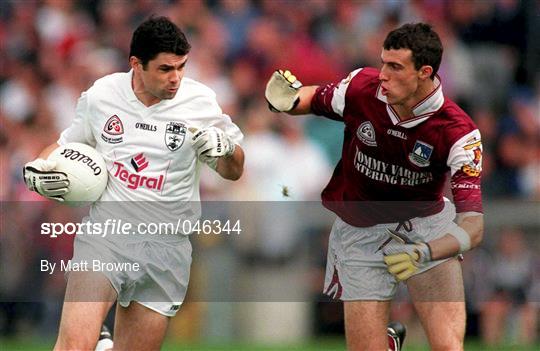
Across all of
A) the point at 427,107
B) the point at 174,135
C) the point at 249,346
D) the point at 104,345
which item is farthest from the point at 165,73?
the point at 249,346

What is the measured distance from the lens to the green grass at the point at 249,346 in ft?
41.2

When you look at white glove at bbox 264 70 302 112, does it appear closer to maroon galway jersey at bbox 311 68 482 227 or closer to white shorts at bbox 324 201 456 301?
maroon galway jersey at bbox 311 68 482 227

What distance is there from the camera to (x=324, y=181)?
1338cm

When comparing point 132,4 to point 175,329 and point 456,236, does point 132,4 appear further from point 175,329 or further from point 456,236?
point 456,236

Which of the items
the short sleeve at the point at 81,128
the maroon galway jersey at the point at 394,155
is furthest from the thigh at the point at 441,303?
the short sleeve at the point at 81,128

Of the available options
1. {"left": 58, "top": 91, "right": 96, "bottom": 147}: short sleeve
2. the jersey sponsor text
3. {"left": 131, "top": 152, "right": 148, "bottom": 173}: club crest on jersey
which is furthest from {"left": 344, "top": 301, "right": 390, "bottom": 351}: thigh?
{"left": 58, "top": 91, "right": 96, "bottom": 147}: short sleeve

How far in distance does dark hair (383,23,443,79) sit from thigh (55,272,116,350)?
92.0 inches

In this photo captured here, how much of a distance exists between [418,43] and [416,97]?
1.20 ft

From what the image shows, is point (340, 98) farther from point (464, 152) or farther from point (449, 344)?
point (449, 344)

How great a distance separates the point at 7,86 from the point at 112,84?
23.2 ft

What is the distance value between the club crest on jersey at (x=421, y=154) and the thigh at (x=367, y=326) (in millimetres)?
983

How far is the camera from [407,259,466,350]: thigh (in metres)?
8.34

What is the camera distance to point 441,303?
8.44m

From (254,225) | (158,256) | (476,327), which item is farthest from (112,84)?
(476,327)
